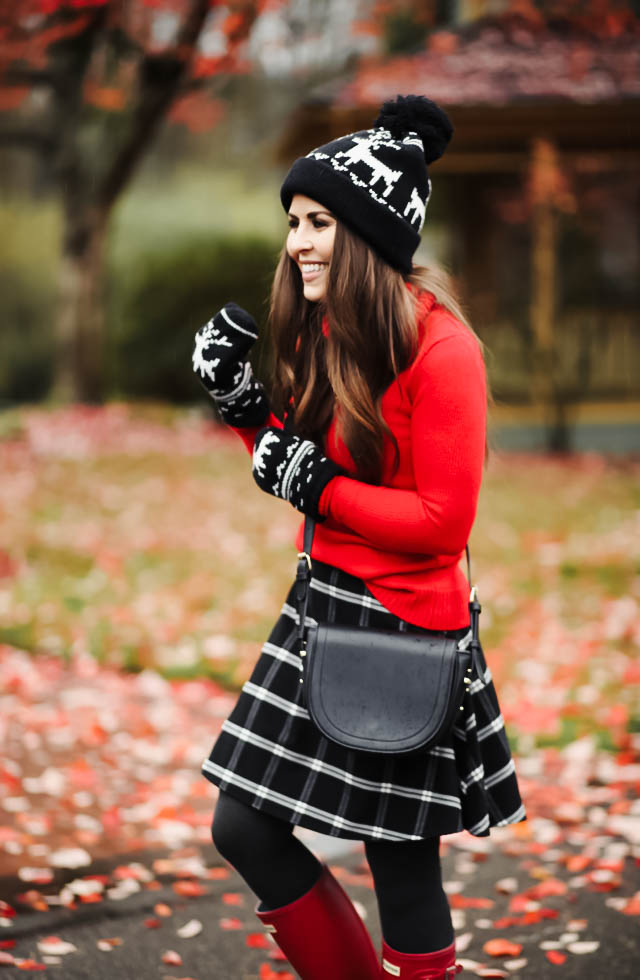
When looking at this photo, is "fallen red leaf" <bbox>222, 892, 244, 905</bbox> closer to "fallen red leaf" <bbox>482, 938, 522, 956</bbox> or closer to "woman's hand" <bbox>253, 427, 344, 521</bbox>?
"fallen red leaf" <bbox>482, 938, 522, 956</bbox>

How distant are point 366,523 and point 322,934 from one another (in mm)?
827

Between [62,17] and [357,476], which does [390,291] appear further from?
[62,17]

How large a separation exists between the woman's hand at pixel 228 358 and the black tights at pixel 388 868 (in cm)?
77

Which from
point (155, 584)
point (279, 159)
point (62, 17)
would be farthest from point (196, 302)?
point (155, 584)

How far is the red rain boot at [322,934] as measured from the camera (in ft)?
7.12

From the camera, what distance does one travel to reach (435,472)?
199cm

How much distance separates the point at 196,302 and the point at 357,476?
46.6 ft

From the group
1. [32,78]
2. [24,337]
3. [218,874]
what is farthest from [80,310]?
[218,874]

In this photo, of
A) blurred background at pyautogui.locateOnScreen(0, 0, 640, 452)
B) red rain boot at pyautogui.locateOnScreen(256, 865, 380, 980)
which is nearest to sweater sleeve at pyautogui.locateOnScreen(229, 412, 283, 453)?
red rain boot at pyautogui.locateOnScreen(256, 865, 380, 980)

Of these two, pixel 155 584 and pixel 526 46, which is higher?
pixel 526 46

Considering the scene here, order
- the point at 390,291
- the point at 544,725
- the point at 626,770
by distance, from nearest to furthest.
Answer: the point at 390,291, the point at 626,770, the point at 544,725

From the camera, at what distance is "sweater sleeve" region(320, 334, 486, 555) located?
77.9 inches

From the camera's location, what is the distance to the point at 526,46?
41.5ft

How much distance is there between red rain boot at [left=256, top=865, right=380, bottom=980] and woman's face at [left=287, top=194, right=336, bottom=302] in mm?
1159
